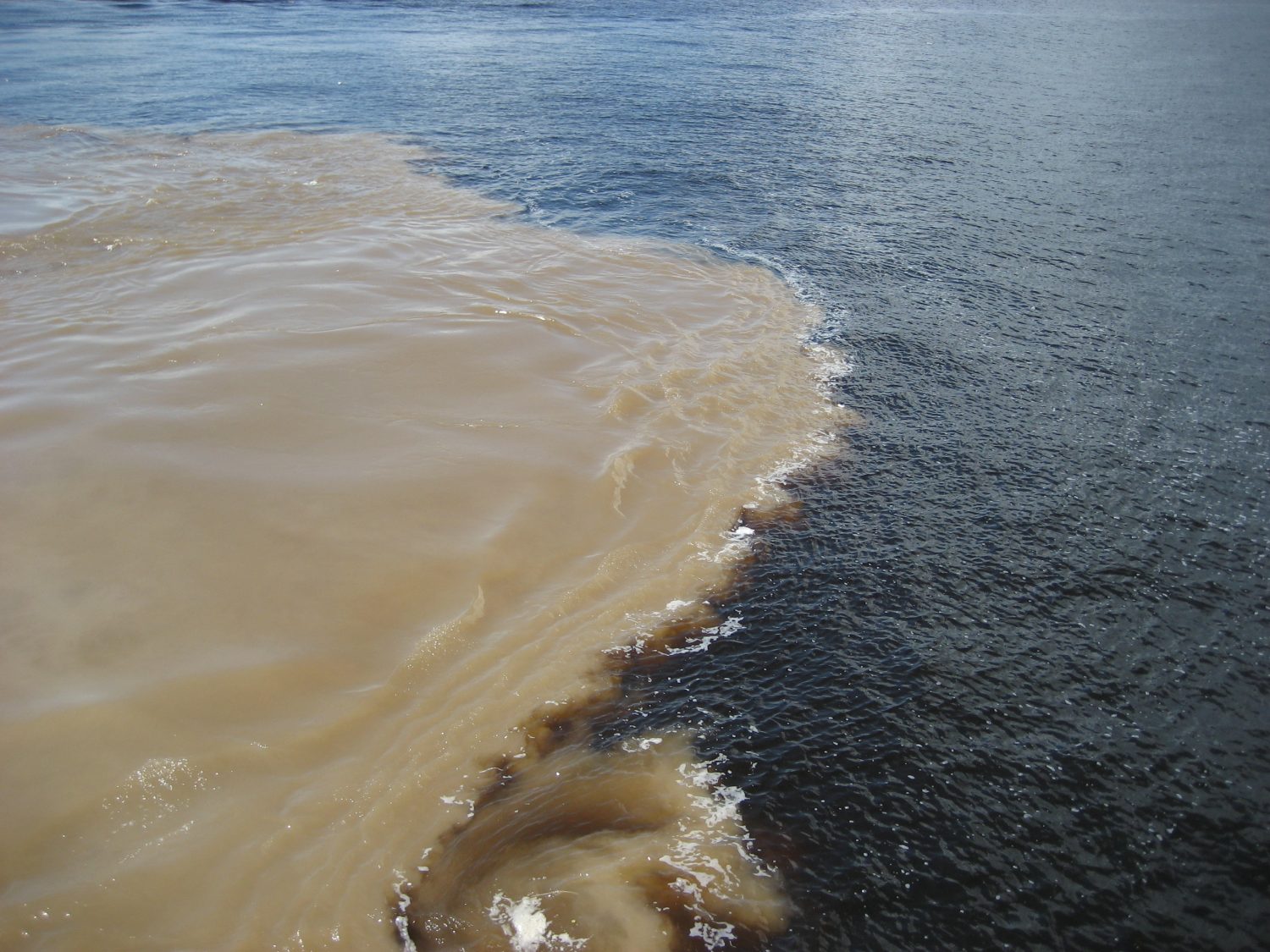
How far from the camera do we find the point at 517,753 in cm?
516

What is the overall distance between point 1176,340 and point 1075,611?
18.8 feet

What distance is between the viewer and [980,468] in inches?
313

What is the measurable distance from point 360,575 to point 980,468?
5.78 meters

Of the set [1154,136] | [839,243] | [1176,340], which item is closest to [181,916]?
[1176,340]

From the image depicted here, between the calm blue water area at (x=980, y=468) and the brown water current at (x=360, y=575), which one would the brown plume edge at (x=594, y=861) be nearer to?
the brown water current at (x=360, y=575)

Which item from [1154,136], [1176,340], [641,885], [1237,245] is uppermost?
[1154,136]

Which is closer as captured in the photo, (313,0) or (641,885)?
(641,885)

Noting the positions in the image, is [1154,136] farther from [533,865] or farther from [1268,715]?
[533,865]

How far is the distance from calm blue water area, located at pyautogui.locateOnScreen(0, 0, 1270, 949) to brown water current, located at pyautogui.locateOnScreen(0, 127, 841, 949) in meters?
0.70

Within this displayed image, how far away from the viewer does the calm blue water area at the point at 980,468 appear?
4707mm

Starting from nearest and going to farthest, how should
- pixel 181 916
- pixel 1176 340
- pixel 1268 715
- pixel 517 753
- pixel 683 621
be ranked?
pixel 181 916
pixel 517 753
pixel 1268 715
pixel 683 621
pixel 1176 340

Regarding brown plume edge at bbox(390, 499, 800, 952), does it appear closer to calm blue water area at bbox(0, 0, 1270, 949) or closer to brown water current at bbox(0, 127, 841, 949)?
brown water current at bbox(0, 127, 841, 949)

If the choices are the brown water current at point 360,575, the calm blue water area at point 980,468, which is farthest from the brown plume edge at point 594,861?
the calm blue water area at point 980,468

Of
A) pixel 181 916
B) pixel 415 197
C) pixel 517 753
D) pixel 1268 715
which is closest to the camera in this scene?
pixel 181 916
